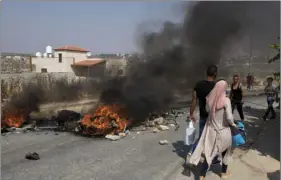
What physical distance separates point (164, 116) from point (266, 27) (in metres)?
5.16

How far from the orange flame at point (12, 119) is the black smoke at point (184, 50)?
9.75 ft

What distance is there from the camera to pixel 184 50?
12.7m

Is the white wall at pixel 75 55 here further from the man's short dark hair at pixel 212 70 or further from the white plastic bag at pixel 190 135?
the man's short dark hair at pixel 212 70

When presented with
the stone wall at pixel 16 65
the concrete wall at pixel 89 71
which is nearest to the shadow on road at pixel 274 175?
the concrete wall at pixel 89 71

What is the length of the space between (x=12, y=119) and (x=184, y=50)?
24.7 ft

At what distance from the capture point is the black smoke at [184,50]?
1086 centimetres

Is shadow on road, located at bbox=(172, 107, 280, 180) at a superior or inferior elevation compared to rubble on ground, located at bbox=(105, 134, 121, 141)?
superior

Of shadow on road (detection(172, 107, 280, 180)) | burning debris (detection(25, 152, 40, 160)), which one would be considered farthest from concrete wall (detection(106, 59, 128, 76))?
burning debris (detection(25, 152, 40, 160))

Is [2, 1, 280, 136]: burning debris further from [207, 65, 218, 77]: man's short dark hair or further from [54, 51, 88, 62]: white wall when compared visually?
[54, 51, 88, 62]: white wall

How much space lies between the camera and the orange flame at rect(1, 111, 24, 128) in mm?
8723

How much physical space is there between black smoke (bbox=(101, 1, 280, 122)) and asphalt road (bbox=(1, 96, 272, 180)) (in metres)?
3.02

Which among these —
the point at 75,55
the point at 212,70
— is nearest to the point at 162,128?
the point at 212,70

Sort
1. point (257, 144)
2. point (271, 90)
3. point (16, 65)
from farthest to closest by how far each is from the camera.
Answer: point (16, 65)
point (271, 90)
point (257, 144)

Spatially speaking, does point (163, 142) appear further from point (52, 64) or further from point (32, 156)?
point (52, 64)
